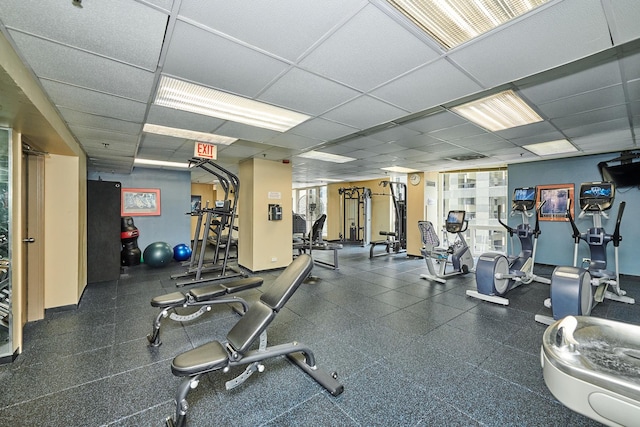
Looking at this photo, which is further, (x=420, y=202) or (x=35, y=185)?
(x=420, y=202)

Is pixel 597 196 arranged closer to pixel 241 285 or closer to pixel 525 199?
pixel 525 199

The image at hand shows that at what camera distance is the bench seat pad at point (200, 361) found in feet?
5.34

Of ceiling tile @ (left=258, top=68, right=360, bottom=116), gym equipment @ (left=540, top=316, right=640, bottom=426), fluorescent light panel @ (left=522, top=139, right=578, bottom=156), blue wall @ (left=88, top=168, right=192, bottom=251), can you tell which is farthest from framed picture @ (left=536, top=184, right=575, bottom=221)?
blue wall @ (left=88, top=168, right=192, bottom=251)

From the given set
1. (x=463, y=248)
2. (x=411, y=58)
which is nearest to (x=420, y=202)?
(x=463, y=248)

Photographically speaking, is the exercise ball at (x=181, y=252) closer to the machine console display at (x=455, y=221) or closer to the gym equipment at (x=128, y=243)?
the gym equipment at (x=128, y=243)

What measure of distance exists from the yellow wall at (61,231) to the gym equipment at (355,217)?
7383 mm

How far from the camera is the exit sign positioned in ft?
14.1

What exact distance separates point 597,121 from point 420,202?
4.46 m

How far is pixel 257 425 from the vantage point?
1709 mm

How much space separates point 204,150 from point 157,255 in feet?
10.7

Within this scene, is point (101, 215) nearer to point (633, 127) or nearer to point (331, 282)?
point (331, 282)

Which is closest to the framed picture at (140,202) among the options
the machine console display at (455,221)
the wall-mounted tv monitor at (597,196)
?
the machine console display at (455,221)

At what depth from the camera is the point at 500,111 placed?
10.8 feet

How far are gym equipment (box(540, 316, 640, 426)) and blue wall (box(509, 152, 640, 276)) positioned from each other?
6.52 meters
